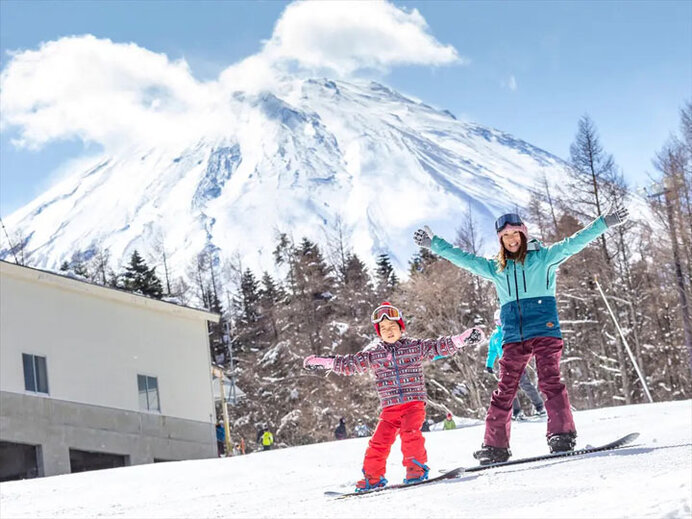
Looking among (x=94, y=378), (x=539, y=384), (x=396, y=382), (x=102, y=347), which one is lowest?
(x=539, y=384)

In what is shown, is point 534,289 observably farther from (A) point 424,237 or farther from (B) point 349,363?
(B) point 349,363

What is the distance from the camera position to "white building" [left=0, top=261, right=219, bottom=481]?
2434cm

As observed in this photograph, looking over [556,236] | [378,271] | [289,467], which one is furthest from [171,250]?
[289,467]

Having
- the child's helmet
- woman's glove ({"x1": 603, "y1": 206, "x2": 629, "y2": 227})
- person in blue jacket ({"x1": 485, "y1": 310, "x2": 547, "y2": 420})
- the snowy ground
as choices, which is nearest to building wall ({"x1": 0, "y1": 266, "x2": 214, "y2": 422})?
the snowy ground

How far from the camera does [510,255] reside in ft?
23.2

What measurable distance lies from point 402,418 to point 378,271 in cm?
6269

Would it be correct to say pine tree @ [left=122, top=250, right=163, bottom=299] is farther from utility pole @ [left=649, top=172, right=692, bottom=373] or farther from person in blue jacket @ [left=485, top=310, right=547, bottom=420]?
person in blue jacket @ [left=485, top=310, right=547, bottom=420]

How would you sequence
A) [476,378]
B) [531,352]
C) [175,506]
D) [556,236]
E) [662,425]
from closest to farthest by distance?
[531,352], [175,506], [662,425], [476,378], [556,236]

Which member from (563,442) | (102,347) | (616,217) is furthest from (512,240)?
(102,347)

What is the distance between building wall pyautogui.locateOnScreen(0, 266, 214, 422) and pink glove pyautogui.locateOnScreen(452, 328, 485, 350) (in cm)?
1880

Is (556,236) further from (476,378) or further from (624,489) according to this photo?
(624,489)

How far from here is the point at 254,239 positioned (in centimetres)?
19750

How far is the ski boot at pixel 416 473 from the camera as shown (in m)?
6.91

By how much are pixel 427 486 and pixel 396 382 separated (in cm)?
111
